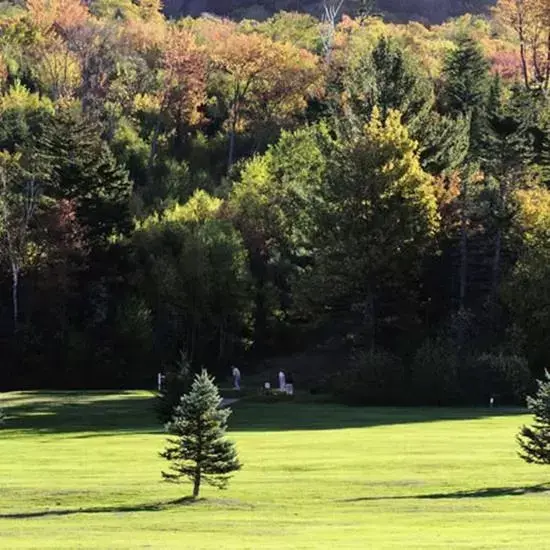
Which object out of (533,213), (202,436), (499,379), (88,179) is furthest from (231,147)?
(202,436)

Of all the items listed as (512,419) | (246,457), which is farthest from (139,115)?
(246,457)

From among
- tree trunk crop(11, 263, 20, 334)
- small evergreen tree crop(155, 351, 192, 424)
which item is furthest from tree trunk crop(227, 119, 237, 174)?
small evergreen tree crop(155, 351, 192, 424)

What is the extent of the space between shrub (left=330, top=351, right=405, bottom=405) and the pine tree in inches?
1290

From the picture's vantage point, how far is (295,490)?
30328mm

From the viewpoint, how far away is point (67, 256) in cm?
7506

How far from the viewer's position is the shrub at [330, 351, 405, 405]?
62.8 metres

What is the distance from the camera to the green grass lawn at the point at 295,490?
23234mm

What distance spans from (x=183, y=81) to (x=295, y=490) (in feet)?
259

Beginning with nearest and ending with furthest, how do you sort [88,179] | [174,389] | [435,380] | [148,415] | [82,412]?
[174,389] < [148,415] < [82,412] < [435,380] < [88,179]

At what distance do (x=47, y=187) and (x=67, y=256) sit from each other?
548 centimetres

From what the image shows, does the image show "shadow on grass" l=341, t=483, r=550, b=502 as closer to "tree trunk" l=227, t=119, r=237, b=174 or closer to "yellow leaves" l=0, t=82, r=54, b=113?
"tree trunk" l=227, t=119, r=237, b=174

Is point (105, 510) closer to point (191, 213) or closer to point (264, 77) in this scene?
point (191, 213)

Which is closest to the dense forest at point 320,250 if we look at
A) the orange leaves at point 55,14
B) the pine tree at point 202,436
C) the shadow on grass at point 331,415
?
the shadow on grass at point 331,415

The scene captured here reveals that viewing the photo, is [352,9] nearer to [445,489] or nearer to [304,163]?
[304,163]
